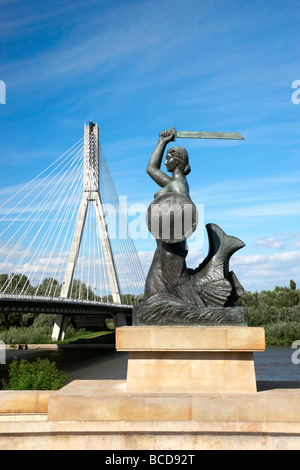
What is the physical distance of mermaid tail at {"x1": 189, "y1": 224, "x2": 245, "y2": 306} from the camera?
7.09m

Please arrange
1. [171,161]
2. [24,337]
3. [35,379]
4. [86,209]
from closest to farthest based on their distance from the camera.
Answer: [171,161]
[35,379]
[86,209]
[24,337]

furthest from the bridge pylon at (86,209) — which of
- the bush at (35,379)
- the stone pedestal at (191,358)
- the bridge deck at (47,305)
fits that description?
the stone pedestal at (191,358)

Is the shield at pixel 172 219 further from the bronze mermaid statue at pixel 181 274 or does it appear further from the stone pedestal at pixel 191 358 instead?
the stone pedestal at pixel 191 358

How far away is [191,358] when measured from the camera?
6340mm

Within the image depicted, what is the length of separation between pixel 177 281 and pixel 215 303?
0.61 meters

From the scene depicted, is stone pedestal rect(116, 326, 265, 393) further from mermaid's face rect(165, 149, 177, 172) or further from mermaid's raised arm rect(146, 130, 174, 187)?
mermaid's face rect(165, 149, 177, 172)

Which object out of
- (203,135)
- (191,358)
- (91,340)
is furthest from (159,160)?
(91,340)

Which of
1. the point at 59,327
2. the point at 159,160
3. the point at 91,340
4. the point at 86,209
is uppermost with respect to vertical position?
the point at 86,209

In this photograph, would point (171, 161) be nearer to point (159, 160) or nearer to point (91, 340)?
point (159, 160)

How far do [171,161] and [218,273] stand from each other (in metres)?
1.81

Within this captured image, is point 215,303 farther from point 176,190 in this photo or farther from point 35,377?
point 35,377

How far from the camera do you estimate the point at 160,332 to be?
636 cm

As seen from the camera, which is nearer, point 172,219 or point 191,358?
point 191,358
